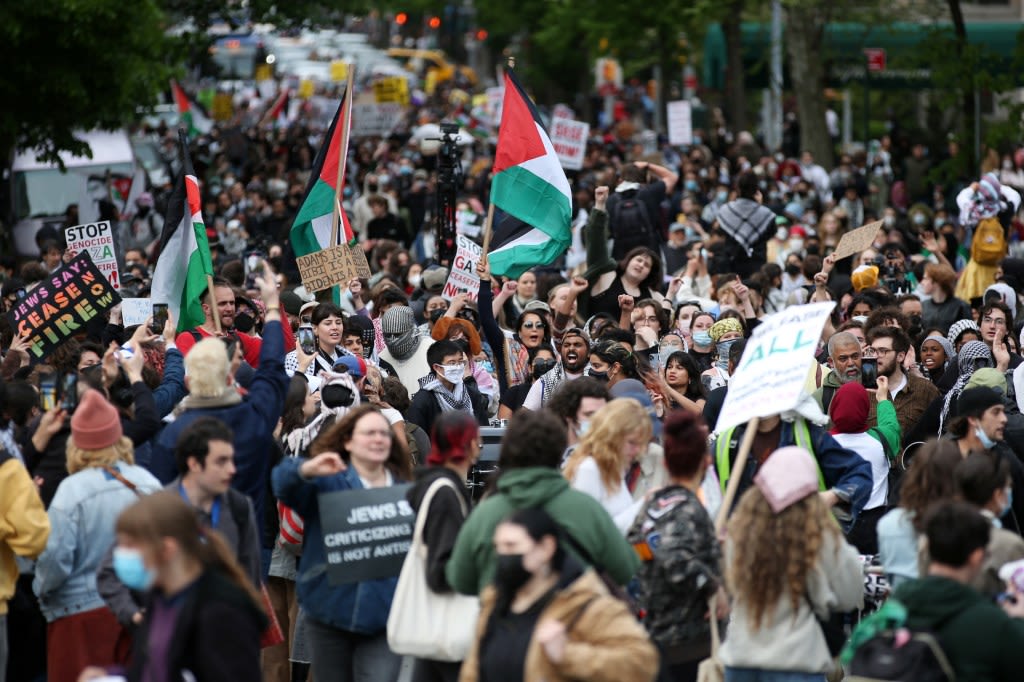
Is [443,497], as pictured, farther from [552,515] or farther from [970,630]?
[970,630]

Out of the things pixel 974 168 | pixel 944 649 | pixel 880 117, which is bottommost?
pixel 880 117

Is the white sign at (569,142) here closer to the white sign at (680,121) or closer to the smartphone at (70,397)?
the white sign at (680,121)

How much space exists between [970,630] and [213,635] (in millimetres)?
2336

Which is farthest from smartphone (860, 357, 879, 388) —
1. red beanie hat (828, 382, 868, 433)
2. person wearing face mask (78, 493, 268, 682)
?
person wearing face mask (78, 493, 268, 682)

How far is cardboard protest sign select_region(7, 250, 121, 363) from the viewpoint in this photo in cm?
1131

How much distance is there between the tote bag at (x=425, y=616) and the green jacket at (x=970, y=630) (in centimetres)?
186

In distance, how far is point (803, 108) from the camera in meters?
35.2

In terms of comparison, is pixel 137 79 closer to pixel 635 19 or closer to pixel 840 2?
pixel 840 2

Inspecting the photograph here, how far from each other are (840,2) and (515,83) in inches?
832

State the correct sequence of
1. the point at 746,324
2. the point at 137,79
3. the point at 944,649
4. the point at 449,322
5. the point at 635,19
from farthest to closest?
the point at 635,19 < the point at 137,79 < the point at 746,324 < the point at 449,322 < the point at 944,649

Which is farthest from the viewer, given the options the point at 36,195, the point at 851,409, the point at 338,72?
the point at 338,72

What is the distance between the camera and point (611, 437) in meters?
7.52

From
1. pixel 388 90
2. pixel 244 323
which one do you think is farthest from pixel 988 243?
pixel 388 90

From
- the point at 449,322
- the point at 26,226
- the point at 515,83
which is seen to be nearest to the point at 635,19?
the point at 26,226
